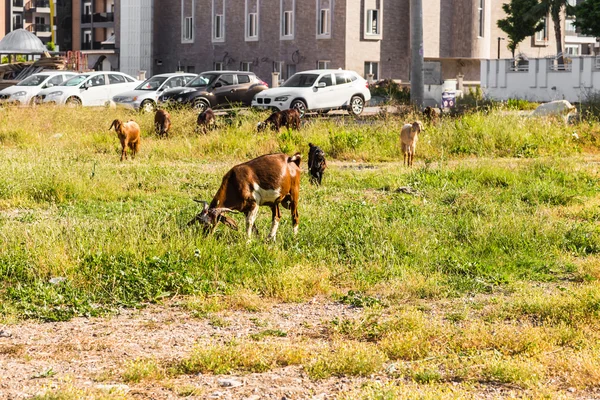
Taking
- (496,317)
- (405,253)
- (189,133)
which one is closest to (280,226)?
(405,253)

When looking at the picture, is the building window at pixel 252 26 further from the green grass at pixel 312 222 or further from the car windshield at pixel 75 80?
the green grass at pixel 312 222

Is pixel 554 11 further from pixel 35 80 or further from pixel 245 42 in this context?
pixel 35 80

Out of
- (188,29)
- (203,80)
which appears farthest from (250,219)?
(188,29)

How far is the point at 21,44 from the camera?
60438mm

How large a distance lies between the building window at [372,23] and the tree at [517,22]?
11006 millimetres

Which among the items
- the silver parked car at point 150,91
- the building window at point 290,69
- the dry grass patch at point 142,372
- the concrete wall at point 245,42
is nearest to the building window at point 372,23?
the concrete wall at point 245,42

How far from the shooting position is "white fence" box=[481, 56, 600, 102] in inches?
1713

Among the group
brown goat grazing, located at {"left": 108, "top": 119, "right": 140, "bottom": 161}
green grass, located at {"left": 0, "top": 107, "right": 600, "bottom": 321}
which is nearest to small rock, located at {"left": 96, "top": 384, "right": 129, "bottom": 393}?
green grass, located at {"left": 0, "top": 107, "right": 600, "bottom": 321}

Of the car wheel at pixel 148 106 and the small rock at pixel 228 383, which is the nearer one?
the small rock at pixel 228 383

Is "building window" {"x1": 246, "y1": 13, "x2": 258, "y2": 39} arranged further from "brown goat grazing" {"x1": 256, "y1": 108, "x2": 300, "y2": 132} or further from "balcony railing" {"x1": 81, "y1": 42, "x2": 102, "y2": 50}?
"brown goat grazing" {"x1": 256, "y1": 108, "x2": 300, "y2": 132}

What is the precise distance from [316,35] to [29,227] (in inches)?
1644

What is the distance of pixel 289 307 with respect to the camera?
28.9 ft

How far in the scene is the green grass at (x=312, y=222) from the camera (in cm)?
920

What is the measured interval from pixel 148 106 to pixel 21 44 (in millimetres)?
32618
